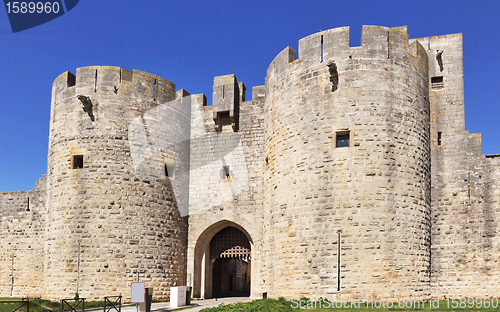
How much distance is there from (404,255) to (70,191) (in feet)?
32.7

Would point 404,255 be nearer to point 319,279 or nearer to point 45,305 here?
point 319,279

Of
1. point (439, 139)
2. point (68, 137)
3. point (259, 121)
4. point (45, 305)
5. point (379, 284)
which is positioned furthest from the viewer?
point (259, 121)

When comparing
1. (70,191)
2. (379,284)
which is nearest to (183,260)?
(70,191)

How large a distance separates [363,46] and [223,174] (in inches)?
251

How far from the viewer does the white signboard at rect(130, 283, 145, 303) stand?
10.5 m

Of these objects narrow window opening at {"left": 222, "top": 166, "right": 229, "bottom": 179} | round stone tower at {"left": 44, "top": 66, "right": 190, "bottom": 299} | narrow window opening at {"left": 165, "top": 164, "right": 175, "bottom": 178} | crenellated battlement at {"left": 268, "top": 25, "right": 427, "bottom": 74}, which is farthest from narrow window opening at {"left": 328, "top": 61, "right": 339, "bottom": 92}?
narrow window opening at {"left": 165, "top": 164, "right": 175, "bottom": 178}

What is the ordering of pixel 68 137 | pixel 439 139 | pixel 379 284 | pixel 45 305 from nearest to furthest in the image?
1. pixel 379 284
2. pixel 45 305
3. pixel 439 139
4. pixel 68 137

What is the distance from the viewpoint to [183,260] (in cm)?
1638

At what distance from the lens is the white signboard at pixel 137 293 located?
34.3 ft

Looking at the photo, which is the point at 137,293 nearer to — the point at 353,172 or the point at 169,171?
the point at 353,172

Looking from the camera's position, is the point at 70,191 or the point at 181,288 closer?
the point at 181,288

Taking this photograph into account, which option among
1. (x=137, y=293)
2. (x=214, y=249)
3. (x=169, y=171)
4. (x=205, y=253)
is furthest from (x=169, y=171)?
(x=137, y=293)

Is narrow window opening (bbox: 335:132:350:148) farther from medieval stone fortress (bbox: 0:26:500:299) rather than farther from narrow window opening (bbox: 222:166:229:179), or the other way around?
narrow window opening (bbox: 222:166:229:179)

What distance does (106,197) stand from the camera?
14938 millimetres
